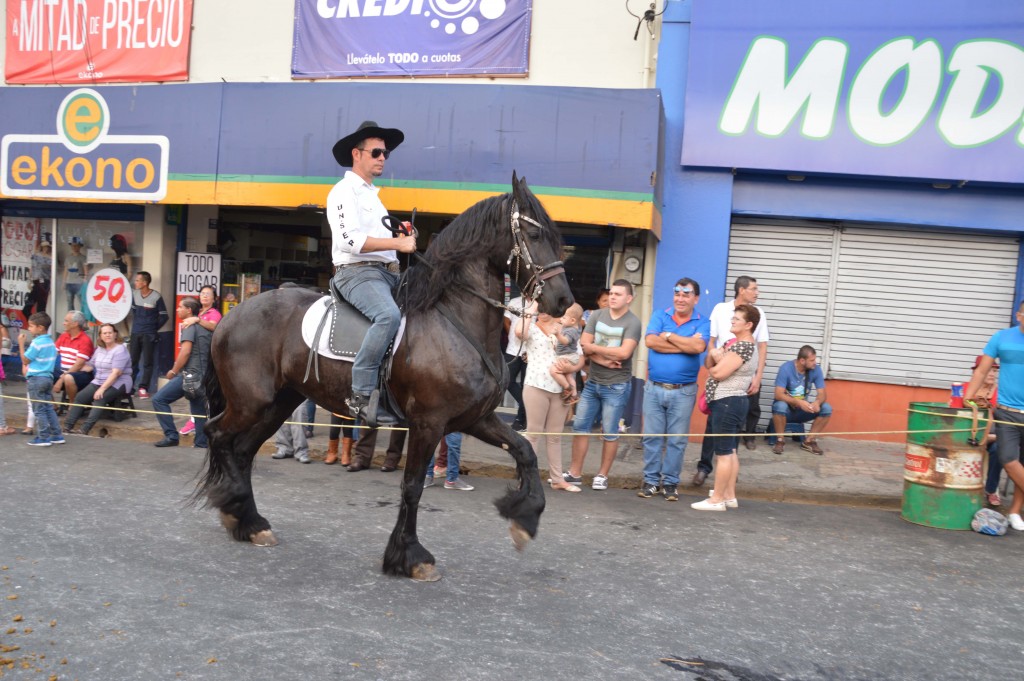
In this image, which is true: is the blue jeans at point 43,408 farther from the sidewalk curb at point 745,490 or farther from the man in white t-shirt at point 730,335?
the man in white t-shirt at point 730,335

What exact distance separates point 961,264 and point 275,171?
29.9 ft

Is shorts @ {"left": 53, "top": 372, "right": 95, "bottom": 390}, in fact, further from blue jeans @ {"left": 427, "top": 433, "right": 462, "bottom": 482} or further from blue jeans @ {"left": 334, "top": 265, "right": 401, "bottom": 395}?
blue jeans @ {"left": 334, "top": 265, "right": 401, "bottom": 395}

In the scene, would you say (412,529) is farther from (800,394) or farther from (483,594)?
(800,394)

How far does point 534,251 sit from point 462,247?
54 centimetres

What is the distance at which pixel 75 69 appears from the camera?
12852 mm

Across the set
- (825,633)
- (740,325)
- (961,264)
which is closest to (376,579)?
(825,633)

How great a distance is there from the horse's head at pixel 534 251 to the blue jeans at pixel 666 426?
3389mm

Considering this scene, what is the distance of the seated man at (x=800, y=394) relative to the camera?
10.6 m

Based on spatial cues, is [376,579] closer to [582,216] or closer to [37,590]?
[37,590]

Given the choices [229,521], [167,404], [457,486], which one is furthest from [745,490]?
[167,404]

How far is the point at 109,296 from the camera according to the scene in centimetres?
1302

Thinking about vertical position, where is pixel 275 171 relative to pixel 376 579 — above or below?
above

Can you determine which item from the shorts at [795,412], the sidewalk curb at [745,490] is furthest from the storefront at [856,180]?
the sidewalk curb at [745,490]

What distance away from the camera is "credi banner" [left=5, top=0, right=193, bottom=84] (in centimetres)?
1243
